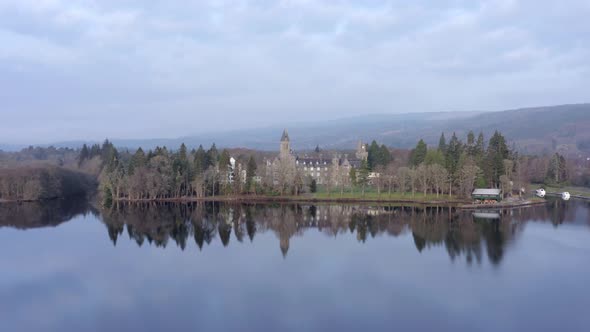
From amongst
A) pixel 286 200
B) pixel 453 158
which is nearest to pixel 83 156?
pixel 286 200

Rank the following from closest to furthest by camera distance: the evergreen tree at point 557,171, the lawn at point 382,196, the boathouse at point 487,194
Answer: the boathouse at point 487,194 → the lawn at point 382,196 → the evergreen tree at point 557,171

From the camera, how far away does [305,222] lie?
38562mm

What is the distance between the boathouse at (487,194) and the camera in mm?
48938

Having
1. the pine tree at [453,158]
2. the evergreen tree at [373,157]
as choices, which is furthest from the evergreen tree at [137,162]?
the pine tree at [453,158]

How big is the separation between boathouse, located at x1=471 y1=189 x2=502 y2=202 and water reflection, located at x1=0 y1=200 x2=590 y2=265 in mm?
3590

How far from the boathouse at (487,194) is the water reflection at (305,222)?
3590mm

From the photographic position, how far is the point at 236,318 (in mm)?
17562

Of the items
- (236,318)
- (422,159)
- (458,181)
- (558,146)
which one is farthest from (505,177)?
(558,146)

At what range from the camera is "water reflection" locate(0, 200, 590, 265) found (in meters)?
31.0

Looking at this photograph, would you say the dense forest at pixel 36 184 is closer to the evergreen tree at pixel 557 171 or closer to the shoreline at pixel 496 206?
the shoreline at pixel 496 206

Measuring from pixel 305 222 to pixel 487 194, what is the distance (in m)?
21.7

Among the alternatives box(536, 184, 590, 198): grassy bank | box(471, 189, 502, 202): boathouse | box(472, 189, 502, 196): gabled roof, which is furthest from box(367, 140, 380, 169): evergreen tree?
box(536, 184, 590, 198): grassy bank

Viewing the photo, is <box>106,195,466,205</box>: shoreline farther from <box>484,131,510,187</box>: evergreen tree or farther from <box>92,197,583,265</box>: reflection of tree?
<box>484,131,510,187</box>: evergreen tree

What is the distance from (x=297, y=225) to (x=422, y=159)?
2789 centimetres
